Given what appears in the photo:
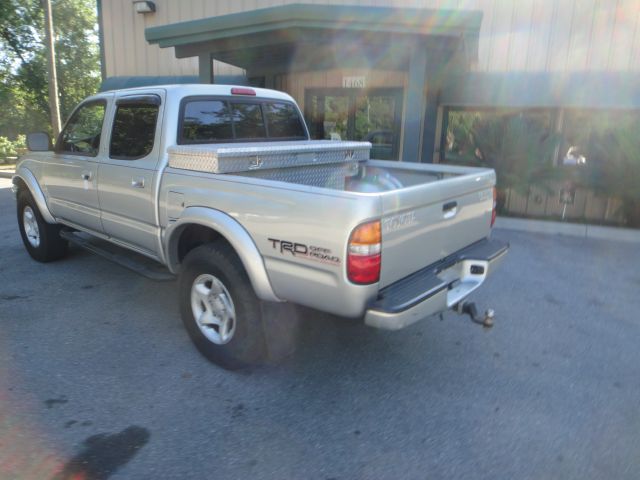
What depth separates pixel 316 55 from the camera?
30.8 feet

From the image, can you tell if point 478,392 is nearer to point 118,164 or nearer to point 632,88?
point 118,164

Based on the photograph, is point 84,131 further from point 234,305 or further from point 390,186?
point 390,186

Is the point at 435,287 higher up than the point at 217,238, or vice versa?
the point at 217,238

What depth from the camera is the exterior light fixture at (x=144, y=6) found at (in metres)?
12.2

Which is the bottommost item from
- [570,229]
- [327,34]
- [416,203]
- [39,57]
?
[570,229]

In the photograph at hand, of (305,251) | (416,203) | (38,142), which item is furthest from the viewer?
(38,142)

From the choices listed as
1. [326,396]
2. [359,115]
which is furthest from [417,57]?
[326,396]

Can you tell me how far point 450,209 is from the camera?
3.23 m

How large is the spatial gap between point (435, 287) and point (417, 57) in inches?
245

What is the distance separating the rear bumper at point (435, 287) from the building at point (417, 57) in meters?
4.48

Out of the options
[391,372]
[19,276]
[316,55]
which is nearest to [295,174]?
[391,372]

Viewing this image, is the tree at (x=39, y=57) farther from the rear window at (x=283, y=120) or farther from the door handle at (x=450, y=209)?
the door handle at (x=450, y=209)

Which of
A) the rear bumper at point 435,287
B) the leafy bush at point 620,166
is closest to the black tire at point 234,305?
the rear bumper at point 435,287

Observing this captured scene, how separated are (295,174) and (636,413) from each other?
2.90m
